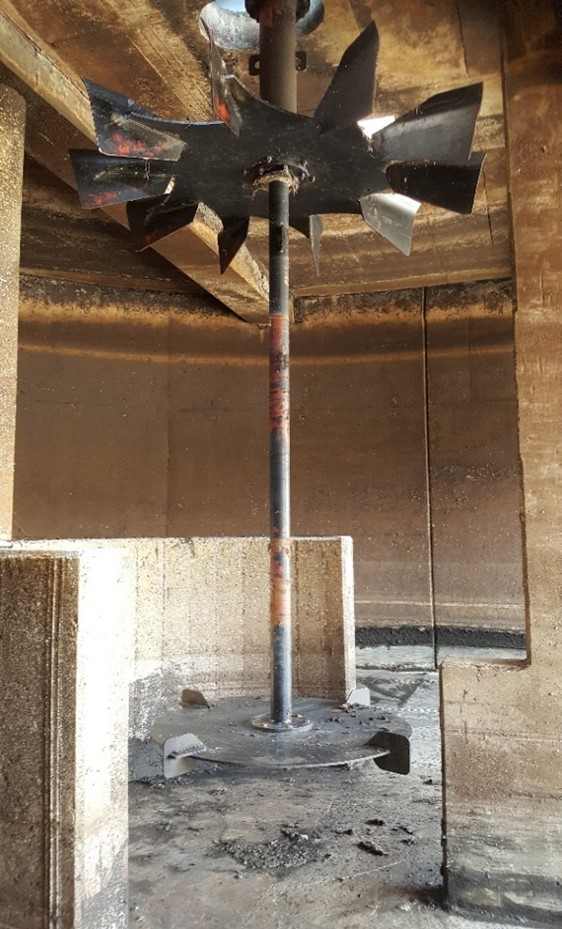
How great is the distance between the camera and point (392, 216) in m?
4.59

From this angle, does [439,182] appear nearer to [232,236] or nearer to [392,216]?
[392,216]

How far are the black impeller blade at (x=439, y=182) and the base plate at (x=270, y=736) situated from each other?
2.92 meters

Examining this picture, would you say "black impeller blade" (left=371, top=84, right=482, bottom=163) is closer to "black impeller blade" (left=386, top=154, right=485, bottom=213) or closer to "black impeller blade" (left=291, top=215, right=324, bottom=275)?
"black impeller blade" (left=386, top=154, right=485, bottom=213)

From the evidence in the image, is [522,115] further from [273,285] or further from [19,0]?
[19,0]

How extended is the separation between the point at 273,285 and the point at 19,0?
2.03 meters

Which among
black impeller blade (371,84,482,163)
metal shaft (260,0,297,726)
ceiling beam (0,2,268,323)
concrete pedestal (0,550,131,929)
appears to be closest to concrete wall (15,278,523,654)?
ceiling beam (0,2,268,323)

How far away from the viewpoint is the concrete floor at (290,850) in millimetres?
2938

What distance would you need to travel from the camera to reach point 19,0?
3.94 meters

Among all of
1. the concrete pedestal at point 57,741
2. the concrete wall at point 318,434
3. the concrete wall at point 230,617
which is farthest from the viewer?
the concrete wall at point 318,434

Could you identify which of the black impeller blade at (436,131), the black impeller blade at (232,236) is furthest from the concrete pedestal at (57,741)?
the black impeller blade at (232,236)

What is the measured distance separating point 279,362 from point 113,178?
136 cm

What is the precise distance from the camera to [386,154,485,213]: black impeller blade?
375 cm

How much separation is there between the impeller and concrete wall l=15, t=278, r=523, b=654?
14.0 ft

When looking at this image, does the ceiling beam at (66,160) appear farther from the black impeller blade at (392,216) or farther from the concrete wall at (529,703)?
the concrete wall at (529,703)
